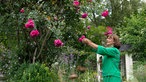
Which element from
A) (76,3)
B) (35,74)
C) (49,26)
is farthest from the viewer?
(76,3)

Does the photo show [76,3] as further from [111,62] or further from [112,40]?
[111,62]

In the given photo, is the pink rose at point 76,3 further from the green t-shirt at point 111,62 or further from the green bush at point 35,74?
the green t-shirt at point 111,62

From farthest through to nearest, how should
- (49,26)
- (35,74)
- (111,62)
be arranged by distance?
(49,26) < (35,74) < (111,62)

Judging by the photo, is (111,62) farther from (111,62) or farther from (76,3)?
(76,3)

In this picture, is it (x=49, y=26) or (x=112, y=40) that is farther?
(x=49, y=26)

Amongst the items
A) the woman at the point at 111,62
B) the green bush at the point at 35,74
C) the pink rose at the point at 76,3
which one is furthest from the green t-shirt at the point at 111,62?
the pink rose at the point at 76,3

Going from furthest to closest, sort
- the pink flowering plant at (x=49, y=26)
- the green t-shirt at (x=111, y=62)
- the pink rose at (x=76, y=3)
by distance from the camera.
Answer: the pink rose at (x=76, y=3) < the pink flowering plant at (x=49, y=26) < the green t-shirt at (x=111, y=62)

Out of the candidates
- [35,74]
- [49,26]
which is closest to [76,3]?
[49,26]

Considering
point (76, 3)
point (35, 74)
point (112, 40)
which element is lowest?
Result: point (35, 74)

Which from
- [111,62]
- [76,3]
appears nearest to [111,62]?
[111,62]

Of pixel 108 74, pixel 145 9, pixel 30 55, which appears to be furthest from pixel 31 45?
pixel 145 9

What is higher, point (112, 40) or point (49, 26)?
point (49, 26)

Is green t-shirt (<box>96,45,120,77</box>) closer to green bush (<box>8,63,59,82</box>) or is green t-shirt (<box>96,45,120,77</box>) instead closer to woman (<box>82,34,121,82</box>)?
woman (<box>82,34,121,82</box>)

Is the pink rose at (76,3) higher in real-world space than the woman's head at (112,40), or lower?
higher
